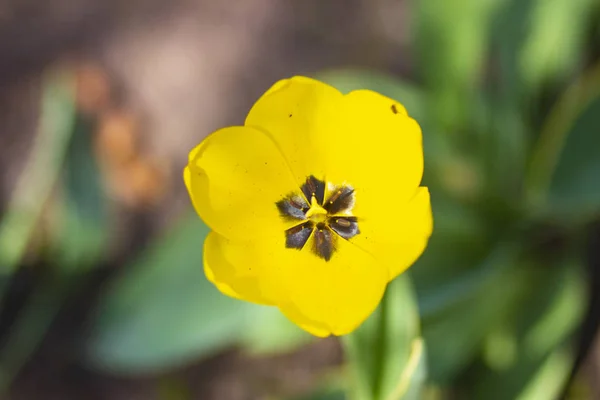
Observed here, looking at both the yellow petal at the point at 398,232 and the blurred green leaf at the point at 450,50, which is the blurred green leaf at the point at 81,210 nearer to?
the blurred green leaf at the point at 450,50

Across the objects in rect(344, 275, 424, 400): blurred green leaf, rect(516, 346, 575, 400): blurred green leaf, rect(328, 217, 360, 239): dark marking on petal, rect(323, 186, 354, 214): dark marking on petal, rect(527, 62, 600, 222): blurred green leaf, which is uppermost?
rect(323, 186, 354, 214): dark marking on petal

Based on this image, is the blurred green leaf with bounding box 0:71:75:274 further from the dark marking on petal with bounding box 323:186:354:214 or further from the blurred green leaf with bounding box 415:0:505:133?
the dark marking on petal with bounding box 323:186:354:214

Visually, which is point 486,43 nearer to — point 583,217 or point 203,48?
point 583,217

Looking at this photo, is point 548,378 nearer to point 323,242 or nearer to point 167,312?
point 323,242

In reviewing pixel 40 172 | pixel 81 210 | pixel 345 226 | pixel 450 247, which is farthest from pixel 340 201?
pixel 40 172

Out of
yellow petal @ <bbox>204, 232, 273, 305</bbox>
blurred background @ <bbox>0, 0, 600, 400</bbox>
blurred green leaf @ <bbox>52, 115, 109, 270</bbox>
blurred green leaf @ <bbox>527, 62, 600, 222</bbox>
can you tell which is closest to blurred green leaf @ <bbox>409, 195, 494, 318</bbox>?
blurred background @ <bbox>0, 0, 600, 400</bbox>

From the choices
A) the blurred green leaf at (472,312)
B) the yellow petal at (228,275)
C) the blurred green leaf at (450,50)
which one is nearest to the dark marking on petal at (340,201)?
the yellow petal at (228,275)
